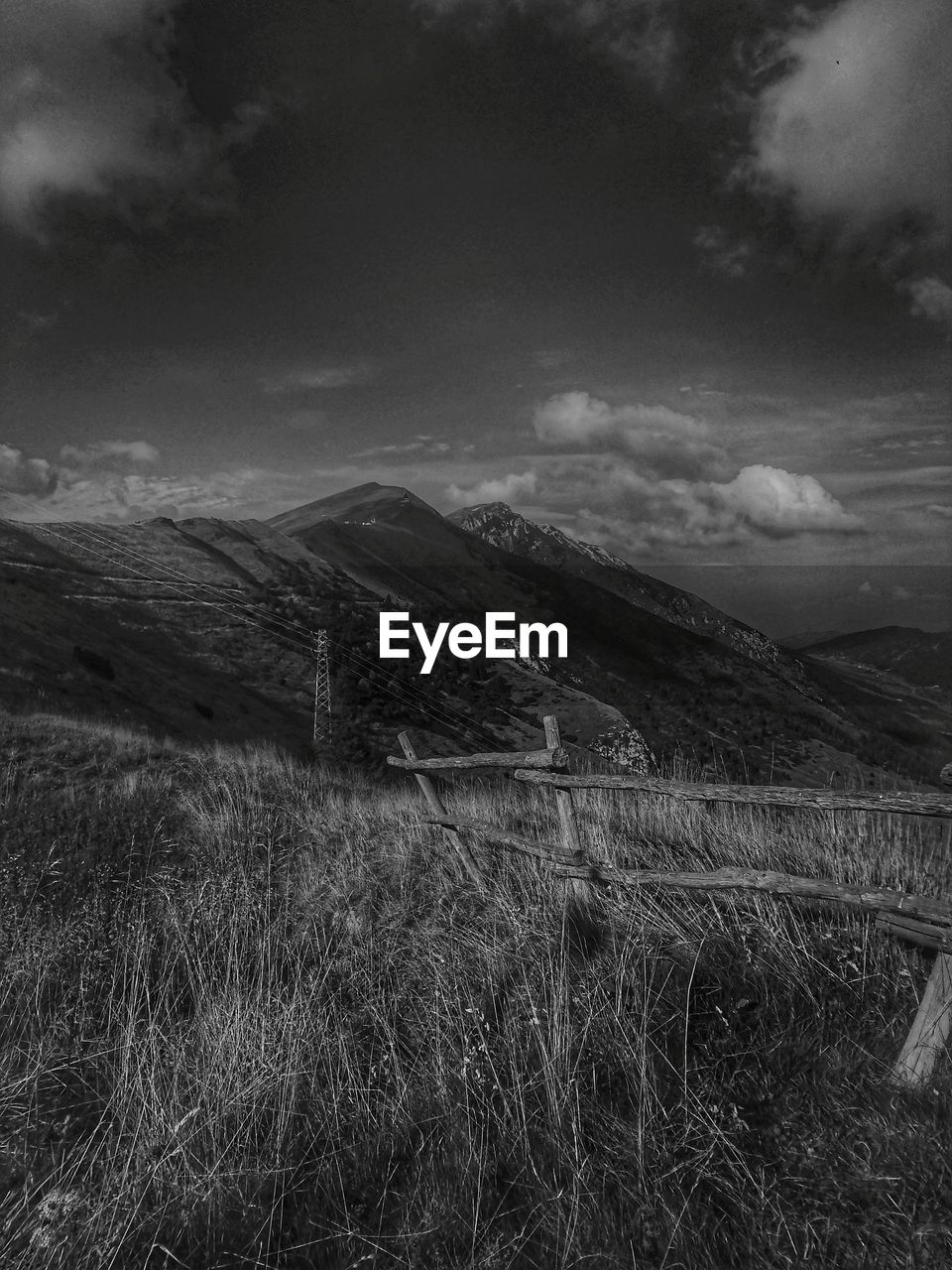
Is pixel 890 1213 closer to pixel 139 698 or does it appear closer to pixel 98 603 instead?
pixel 139 698

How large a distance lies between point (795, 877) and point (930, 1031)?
0.77 m

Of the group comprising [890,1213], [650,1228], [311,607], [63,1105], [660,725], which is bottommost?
[660,725]

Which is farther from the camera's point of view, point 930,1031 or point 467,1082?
point 467,1082

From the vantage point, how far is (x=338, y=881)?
6098mm

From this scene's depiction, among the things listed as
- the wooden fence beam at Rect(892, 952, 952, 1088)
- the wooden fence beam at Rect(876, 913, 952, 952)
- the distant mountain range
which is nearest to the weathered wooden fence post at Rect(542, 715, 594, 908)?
the wooden fence beam at Rect(876, 913, 952, 952)

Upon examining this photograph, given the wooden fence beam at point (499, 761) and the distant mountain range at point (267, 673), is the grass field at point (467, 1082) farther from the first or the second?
the distant mountain range at point (267, 673)

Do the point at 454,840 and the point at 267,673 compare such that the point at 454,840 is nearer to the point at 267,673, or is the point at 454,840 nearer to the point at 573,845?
the point at 573,845

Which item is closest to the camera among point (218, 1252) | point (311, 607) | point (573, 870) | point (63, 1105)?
point (218, 1252)

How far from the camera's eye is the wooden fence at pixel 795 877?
9.55 ft

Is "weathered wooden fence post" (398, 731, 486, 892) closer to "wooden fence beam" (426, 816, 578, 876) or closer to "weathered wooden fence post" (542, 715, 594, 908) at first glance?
"wooden fence beam" (426, 816, 578, 876)

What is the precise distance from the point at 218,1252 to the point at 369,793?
10508 mm

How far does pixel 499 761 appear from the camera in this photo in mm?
6117

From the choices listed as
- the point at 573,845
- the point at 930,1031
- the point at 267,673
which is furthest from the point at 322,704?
the point at 930,1031

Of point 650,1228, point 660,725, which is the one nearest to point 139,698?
point 650,1228
